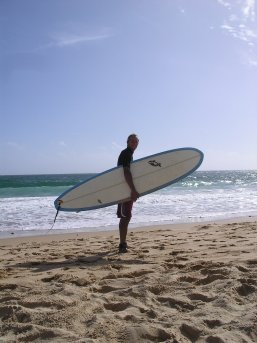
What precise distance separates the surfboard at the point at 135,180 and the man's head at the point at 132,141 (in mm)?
863

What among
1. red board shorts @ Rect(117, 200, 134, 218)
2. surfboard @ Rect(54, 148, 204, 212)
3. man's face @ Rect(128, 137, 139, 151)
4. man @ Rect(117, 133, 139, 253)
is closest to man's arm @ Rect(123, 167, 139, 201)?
man @ Rect(117, 133, 139, 253)

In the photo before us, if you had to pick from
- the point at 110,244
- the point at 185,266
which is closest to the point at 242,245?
the point at 185,266

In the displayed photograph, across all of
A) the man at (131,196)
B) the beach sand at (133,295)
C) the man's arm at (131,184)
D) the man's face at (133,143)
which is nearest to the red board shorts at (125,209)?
the man at (131,196)

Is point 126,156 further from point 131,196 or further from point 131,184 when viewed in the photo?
point 131,196

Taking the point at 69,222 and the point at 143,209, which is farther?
the point at 143,209

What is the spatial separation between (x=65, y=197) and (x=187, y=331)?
401cm

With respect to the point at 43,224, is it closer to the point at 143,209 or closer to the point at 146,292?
the point at 143,209

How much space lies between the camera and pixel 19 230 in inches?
302

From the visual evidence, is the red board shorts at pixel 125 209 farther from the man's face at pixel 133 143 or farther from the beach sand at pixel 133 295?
the man's face at pixel 133 143

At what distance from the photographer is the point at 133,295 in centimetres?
269

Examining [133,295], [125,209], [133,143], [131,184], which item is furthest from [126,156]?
[133,295]

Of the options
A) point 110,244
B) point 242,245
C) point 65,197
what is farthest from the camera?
point 65,197

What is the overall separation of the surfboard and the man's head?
86cm

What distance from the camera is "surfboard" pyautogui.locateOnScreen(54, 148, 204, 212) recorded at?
5672 millimetres
